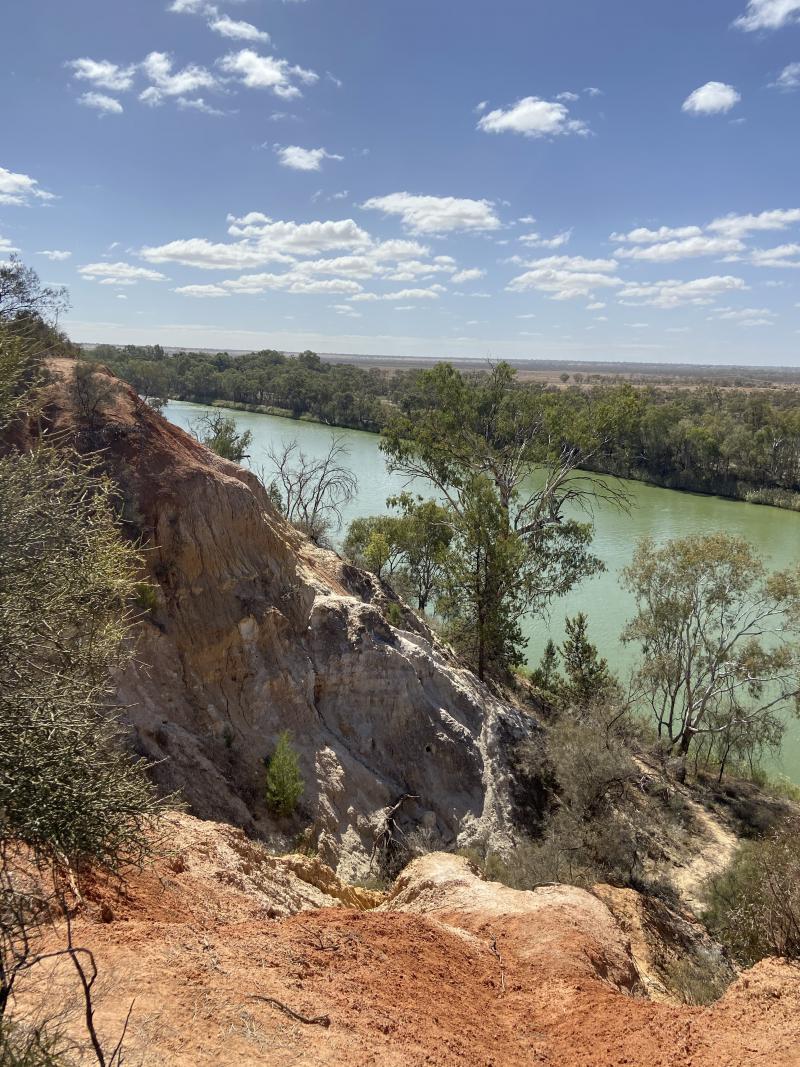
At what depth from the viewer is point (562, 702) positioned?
22422 millimetres

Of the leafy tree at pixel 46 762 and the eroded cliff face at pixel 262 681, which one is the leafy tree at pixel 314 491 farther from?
the leafy tree at pixel 46 762

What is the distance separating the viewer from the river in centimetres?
2889

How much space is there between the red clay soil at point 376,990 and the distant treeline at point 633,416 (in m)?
20.2

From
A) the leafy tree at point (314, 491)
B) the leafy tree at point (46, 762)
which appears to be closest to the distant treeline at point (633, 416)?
the leafy tree at point (314, 491)

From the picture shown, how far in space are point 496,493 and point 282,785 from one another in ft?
42.2

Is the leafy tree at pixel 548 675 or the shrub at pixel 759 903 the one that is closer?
the shrub at pixel 759 903

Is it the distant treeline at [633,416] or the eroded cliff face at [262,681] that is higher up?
the distant treeline at [633,416]

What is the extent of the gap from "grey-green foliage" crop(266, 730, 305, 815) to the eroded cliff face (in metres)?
0.29

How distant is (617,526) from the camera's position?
43688 millimetres

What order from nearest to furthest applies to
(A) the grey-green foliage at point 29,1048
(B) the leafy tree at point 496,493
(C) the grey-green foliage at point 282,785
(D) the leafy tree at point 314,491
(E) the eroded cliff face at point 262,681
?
1. (A) the grey-green foliage at point 29,1048
2. (C) the grey-green foliage at point 282,785
3. (E) the eroded cliff face at point 262,681
4. (B) the leafy tree at point 496,493
5. (D) the leafy tree at point 314,491

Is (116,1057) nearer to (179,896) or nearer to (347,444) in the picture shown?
(179,896)

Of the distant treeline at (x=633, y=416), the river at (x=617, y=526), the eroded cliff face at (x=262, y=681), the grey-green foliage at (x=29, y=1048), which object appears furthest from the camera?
the river at (x=617, y=526)

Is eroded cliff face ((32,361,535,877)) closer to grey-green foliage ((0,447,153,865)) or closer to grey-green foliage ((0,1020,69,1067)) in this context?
grey-green foliage ((0,447,153,865))

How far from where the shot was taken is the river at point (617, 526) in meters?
28.9
